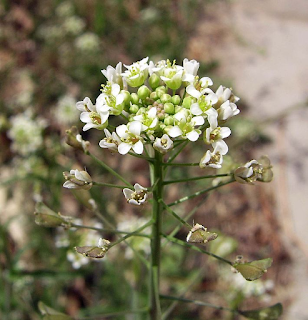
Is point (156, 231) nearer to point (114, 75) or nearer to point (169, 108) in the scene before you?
point (169, 108)

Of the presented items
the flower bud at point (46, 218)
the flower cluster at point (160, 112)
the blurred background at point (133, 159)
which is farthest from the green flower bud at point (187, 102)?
the blurred background at point (133, 159)

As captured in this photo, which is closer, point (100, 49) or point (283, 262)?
point (283, 262)

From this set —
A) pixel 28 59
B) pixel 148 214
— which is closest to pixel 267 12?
pixel 28 59

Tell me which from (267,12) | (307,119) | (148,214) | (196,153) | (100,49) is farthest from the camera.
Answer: (267,12)

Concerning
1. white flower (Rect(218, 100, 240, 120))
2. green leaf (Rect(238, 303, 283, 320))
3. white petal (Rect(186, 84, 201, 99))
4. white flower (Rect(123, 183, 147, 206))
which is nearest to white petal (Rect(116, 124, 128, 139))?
white flower (Rect(123, 183, 147, 206))

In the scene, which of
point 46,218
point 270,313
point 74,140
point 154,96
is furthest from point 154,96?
point 270,313

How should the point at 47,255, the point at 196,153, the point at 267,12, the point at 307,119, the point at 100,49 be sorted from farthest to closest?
the point at 267,12 < the point at 100,49 < the point at 307,119 < the point at 196,153 < the point at 47,255

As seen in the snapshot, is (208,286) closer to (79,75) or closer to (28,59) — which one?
(79,75)
